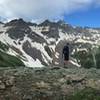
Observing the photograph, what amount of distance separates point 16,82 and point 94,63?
90.7m

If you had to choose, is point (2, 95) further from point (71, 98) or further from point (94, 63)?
point (94, 63)

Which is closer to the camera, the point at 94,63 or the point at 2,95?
the point at 2,95

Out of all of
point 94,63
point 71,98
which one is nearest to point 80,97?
point 71,98

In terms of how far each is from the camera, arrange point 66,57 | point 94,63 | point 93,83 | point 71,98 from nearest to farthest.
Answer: point 71,98, point 93,83, point 66,57, point 94,63

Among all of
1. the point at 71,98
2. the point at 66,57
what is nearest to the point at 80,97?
the point at 71,98

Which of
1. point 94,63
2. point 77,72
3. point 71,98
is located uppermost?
point 94,63

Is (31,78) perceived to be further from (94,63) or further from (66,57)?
(94,63)

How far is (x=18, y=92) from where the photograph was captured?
121 ft

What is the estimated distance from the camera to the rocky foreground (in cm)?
3606

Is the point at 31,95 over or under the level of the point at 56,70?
under

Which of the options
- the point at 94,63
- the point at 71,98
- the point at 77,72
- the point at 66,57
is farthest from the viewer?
the point at 94,63

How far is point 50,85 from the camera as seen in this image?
38.2 meters

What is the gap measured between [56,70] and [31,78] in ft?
13.4

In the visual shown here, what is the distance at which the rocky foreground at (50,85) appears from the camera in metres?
36.1
